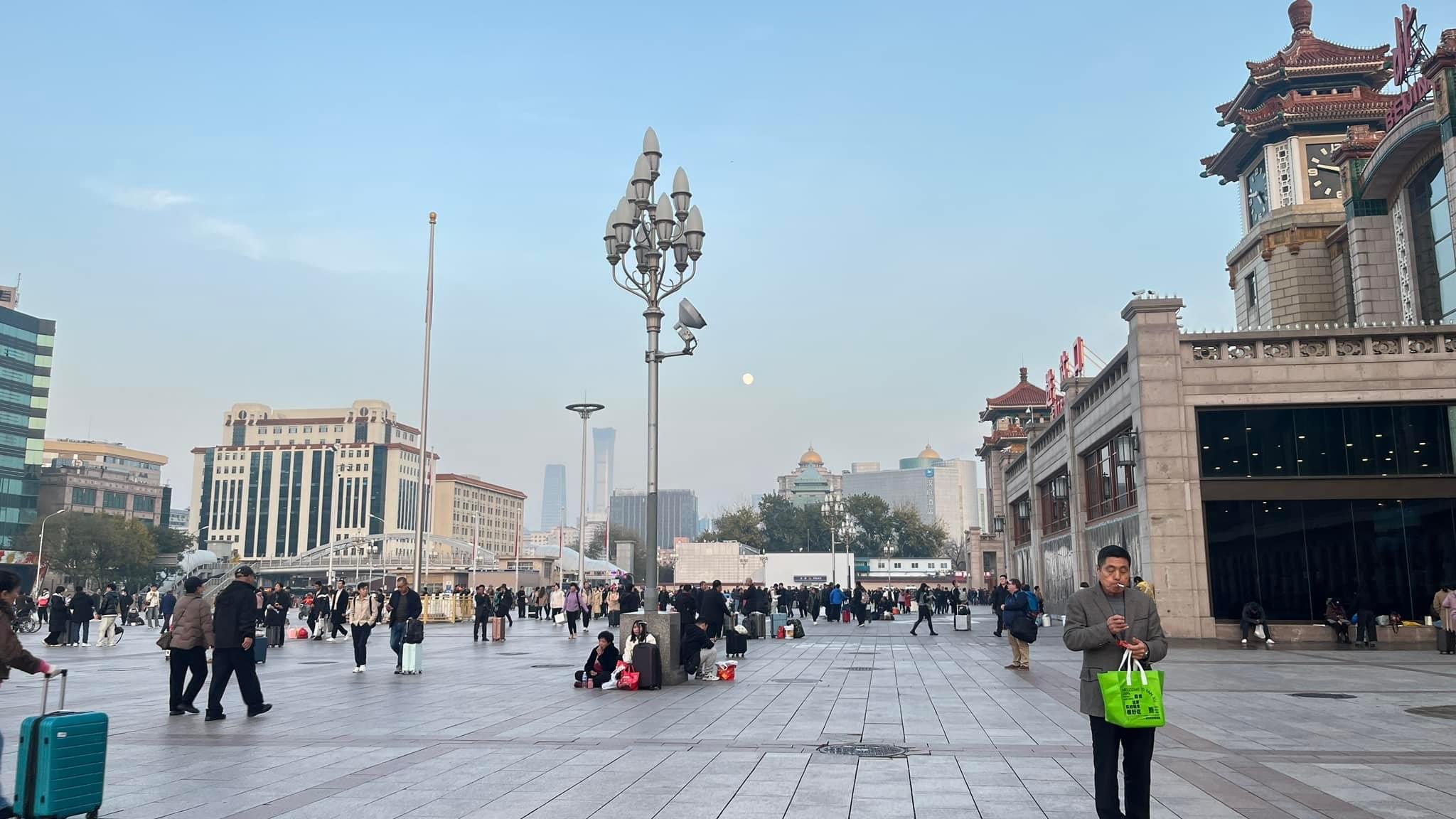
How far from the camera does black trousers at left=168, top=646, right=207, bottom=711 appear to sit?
12.5 m

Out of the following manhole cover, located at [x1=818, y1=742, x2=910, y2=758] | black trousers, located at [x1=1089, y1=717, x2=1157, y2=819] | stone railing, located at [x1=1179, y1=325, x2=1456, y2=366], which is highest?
stone railing, located at [x1=1179, y1=325, x2=1456, y2=366]

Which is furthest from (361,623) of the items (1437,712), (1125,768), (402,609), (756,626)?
(1437,712)

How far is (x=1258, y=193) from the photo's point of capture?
45062 mm

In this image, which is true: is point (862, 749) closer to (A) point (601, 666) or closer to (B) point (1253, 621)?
(A) point (601, 666)

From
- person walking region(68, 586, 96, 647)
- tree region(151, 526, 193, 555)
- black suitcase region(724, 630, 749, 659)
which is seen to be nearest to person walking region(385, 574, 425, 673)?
black suitcase region(724, 630, 749, 659)

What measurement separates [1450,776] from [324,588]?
3114 cm

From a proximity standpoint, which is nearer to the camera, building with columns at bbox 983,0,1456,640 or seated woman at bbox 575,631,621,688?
seated woman at bbox 575,631,621,688

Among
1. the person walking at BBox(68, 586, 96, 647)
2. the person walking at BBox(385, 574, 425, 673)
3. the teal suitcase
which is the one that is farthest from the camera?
the person walking at BBox(68, 586, 96, 647)

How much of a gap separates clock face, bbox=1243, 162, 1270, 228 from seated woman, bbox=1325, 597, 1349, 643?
76.9ft

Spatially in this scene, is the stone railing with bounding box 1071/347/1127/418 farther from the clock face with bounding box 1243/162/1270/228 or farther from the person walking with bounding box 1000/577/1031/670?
the clock face with bounding box 1243/162/1270/228

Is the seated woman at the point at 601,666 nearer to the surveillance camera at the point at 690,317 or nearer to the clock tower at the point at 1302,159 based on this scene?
the surveillance camera at the point at 690,317

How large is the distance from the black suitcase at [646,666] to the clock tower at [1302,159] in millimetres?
34156

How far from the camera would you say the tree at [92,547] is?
87312 millimetres

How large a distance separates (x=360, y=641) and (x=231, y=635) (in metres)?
7.55
